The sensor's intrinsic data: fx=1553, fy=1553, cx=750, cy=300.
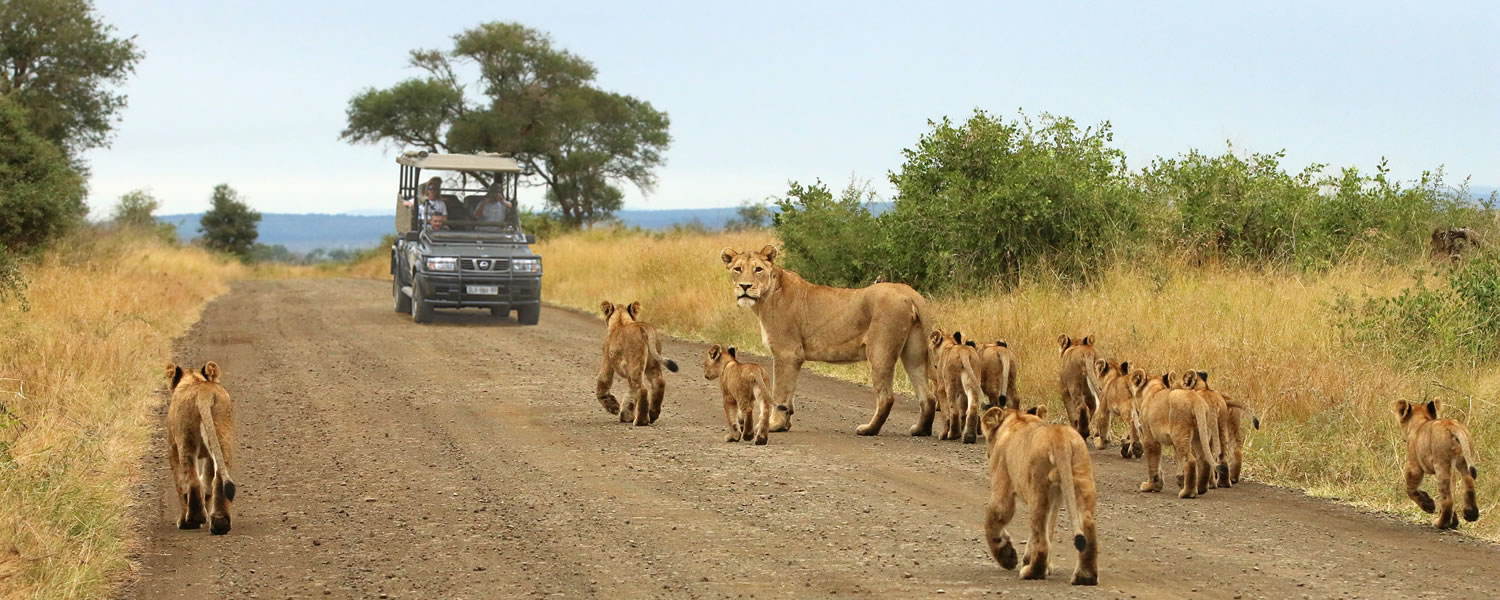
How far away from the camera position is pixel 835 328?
12.0m

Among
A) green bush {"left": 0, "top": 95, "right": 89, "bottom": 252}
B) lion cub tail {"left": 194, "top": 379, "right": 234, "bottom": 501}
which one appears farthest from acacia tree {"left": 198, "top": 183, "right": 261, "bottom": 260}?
lion cub tail {"left": 194, "top": 379, "right": 234, "bottom": 501}

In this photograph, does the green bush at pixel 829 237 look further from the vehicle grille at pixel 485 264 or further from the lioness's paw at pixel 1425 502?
the lioness's paw at pixel 1425 502

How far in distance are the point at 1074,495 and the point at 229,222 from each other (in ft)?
226

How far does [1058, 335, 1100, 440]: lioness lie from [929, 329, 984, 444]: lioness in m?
0.63

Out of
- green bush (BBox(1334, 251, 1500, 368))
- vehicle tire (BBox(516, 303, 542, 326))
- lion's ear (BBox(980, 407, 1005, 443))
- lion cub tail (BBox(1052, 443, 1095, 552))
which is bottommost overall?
vehicle tire (BBox(516, 303, 542, 326))

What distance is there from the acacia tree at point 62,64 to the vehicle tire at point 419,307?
19.3 meters

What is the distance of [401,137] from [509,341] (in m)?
42.8

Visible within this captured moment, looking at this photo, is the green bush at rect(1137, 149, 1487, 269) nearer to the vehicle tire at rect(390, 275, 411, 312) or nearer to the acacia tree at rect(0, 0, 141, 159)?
the vehicle tire at rect(390, 275, 411, 312)

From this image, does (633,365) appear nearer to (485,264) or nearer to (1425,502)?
(1425,502)

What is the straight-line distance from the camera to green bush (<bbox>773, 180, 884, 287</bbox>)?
20766 millimetres

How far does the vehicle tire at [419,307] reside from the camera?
23617 millimetres

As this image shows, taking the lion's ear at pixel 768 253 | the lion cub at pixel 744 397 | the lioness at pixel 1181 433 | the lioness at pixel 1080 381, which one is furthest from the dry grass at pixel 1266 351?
the lion's ear at pixel 768 253

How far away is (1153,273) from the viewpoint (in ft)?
56.8

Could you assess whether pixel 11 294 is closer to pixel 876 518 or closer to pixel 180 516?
pixel 180 516
